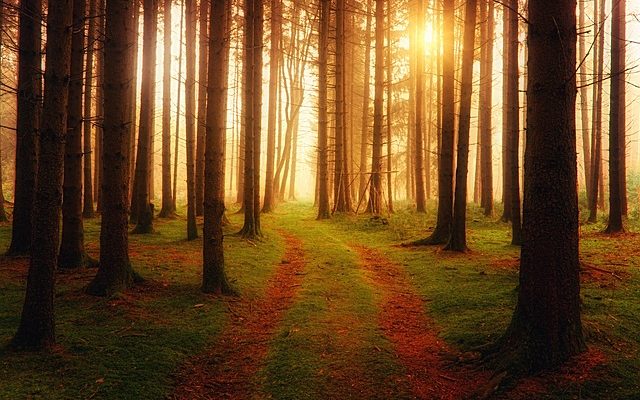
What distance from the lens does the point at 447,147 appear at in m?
14.3

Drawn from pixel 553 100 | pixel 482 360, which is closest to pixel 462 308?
pixel 482 360

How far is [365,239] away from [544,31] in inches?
478

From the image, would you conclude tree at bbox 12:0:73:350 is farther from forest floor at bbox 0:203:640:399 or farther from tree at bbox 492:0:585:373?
tree at bbox 492:0:585:373

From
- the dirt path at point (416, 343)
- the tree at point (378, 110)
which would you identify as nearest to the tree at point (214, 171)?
the dirt path at point (416, 343)

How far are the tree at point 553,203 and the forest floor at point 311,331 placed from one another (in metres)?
0.31

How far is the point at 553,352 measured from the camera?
5.30 meters

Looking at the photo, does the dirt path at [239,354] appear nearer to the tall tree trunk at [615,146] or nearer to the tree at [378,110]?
the tall tree trunk at [615,146]

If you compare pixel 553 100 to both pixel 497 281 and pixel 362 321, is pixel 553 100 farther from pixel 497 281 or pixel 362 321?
pixel 497 281

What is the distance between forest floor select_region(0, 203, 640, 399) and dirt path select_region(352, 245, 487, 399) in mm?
24

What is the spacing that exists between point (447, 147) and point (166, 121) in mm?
12104

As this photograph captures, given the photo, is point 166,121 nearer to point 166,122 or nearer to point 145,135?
point 166,122

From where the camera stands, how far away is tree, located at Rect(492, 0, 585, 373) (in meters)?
5.34

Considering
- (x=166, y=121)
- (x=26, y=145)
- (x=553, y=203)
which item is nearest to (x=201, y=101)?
(x=166, y=121)

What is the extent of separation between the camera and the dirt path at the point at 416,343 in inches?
218
